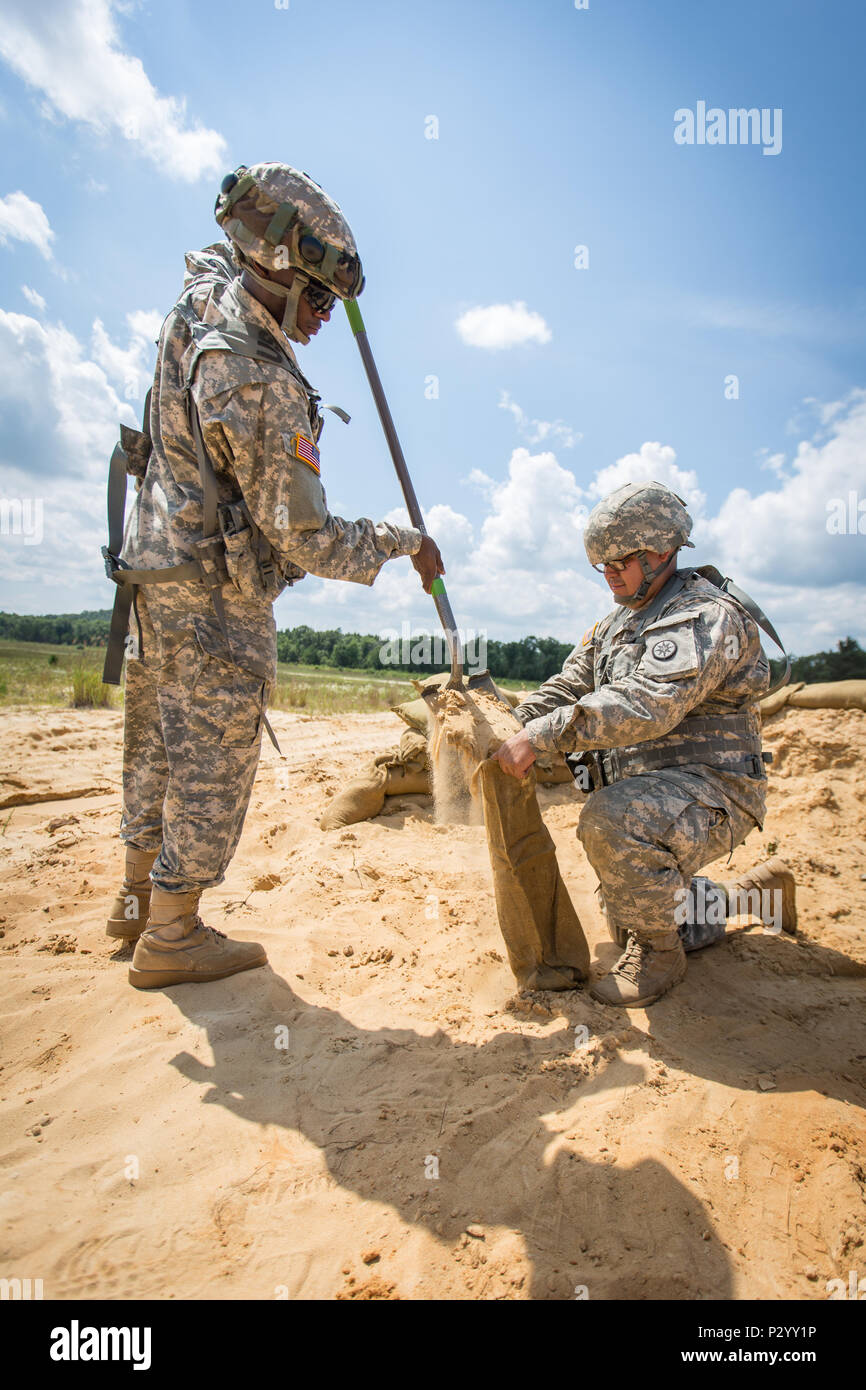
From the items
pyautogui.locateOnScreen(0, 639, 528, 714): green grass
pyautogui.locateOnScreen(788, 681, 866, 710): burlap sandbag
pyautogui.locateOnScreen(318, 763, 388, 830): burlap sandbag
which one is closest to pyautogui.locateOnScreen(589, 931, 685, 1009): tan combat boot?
pyautogui.locateOnScreen(318, 763, 388, 830): burlap sandbag

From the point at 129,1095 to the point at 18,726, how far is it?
22.1 feet

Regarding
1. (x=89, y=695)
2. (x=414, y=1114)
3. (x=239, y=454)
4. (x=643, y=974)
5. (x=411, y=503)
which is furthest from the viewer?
(x=89, y=695)

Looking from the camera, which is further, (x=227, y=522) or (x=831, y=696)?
(x=831, y=696)

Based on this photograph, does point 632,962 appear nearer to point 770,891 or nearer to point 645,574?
point 770,891

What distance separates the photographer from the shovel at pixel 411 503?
3.18 m

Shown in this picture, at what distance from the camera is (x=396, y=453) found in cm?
363

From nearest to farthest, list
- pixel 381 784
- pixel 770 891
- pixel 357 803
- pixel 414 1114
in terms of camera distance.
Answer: pixel 414 1114 < pixel 770 891 < pixel 357 803 < pixel 381 784

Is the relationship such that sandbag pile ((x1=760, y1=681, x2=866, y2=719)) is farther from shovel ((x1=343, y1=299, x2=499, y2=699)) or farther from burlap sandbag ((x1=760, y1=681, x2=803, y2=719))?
shovel ((x1=343, y1=299, x2=499, y2=699))

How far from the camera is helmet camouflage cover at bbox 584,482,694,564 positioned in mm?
2824

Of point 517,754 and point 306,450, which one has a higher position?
point 306,450

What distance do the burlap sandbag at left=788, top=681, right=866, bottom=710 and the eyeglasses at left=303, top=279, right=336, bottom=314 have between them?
5.08 metres

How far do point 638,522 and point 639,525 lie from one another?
1cm

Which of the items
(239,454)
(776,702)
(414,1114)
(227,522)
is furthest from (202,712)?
(776,702)
